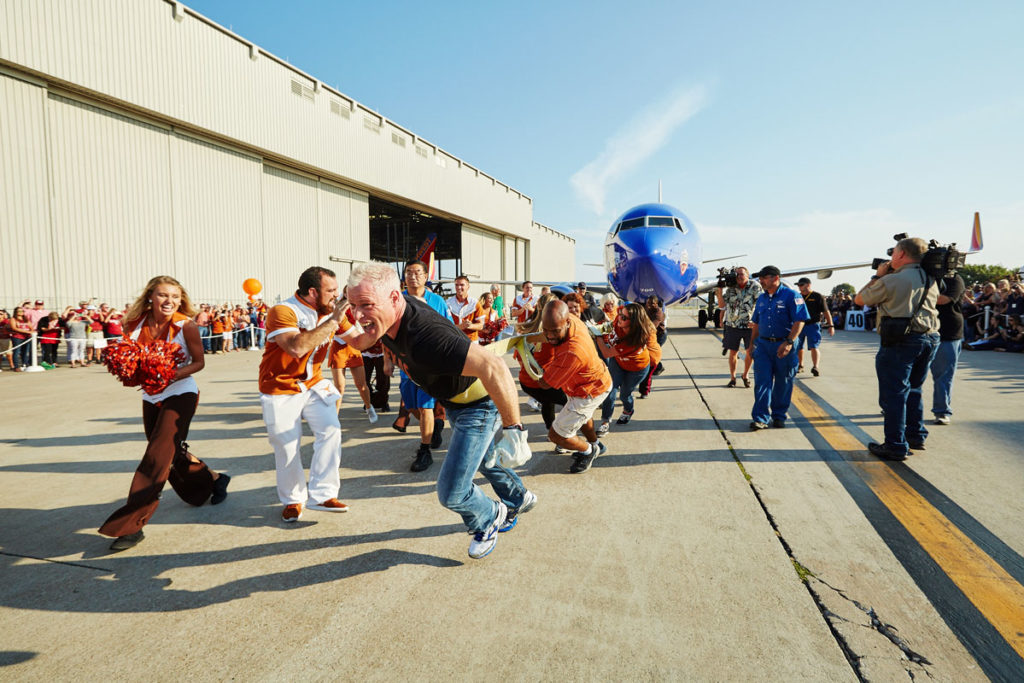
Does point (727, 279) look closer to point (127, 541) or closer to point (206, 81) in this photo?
point (127, 541)

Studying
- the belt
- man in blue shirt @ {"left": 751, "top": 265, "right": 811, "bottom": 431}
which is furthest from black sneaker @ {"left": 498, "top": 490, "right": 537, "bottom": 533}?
man in blue shirt @ {"left": 751, "top": 265, "right": 811, "bottom": 431}

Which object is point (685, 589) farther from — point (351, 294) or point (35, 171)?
point (35, 171)

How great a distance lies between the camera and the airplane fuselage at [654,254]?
37.8 feet

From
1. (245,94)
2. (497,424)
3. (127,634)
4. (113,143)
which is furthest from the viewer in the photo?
(245,94)

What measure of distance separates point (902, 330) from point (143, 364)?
6027 millimetres

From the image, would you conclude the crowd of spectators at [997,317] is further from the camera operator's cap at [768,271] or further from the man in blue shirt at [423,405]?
the man in blue shirt at [423,405]

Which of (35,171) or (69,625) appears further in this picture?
(35,171)

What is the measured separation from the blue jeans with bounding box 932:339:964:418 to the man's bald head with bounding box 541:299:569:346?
4684 mm

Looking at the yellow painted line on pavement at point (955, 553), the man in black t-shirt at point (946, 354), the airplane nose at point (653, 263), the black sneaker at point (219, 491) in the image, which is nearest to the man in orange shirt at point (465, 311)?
the black sneaker at point (219, 491)

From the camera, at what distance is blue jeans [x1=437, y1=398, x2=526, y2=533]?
263 centimetres

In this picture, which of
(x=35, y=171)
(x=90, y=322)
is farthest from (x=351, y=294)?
(x=35, y=171)

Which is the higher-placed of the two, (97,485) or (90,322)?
(90,322)

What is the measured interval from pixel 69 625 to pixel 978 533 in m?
5.03

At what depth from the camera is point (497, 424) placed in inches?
113
